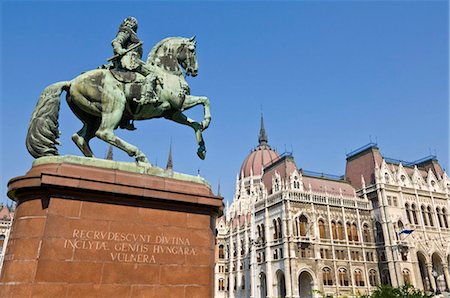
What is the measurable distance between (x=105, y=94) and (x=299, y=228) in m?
43.7

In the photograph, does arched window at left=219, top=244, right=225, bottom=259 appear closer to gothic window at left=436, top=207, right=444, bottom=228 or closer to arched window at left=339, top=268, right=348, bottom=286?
arched window at left=339, top=268, right=348, bottom=286

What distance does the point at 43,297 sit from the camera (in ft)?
17.2

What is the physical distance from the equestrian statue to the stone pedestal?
0.74 metres

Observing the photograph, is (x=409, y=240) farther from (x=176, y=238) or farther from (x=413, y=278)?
(x=176, y=238)

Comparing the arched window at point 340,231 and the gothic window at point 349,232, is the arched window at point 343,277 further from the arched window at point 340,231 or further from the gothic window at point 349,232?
the gothic window at point 349,232

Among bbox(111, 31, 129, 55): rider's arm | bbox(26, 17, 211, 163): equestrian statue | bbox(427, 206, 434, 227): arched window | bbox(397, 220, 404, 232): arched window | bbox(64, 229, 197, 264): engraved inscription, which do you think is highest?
bbox(427, 206, 434, 227): arched window

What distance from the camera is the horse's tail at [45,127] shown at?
679 centimetres

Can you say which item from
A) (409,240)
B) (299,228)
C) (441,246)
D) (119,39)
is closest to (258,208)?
(299,228)

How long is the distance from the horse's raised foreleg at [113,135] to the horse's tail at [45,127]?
0.85 metres

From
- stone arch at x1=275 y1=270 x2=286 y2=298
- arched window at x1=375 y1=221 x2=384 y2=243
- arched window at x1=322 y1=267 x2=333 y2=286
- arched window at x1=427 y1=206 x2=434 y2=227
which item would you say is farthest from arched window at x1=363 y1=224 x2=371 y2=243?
stone arch at x1=275 y1=270 x2=286 y2=298

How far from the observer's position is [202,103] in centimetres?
847

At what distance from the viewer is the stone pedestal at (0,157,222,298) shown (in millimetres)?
5469

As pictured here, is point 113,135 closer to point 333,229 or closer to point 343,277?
point 343,277

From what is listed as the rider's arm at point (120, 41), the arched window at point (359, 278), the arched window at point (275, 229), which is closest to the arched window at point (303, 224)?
the arched window at point (275, 229)
